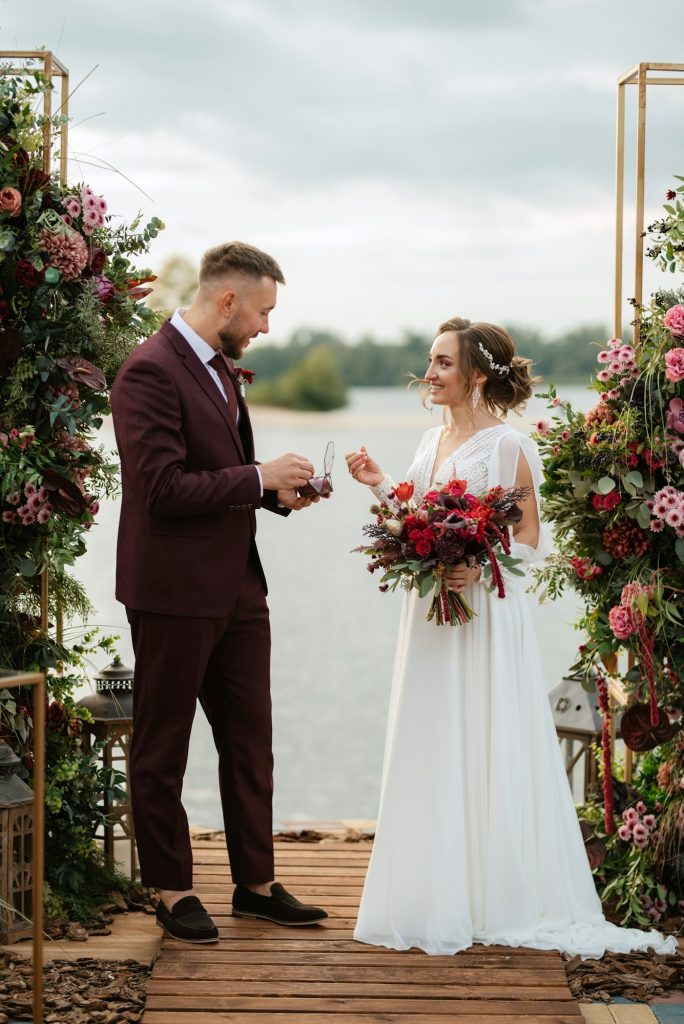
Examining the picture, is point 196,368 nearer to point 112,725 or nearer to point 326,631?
point 112,725

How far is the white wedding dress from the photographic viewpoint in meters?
3.39

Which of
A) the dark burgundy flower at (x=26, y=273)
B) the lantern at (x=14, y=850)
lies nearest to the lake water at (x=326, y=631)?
the lantern at (x=14, y=850)

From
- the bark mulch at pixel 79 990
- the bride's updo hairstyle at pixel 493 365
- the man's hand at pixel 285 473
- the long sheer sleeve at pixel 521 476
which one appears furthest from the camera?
the bride's updo hairstyle at pixel 493 365

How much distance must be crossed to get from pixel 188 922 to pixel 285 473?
1.30 m

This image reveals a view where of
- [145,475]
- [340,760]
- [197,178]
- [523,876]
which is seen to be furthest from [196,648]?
[197,178]

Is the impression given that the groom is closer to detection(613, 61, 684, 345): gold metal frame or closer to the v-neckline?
the v-neckline

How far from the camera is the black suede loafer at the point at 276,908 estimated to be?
354 cm

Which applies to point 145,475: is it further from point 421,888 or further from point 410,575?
point 421,888

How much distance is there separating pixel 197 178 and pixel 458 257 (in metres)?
7.03

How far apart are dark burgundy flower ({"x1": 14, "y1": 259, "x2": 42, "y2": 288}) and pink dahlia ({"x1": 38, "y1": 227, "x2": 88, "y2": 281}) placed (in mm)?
52

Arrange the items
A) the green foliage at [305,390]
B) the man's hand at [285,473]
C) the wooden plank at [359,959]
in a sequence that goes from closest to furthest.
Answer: the wooden plank at [359,959] → the man's hand at [285,473] → the green foliage at [305,390]

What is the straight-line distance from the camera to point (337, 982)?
311cm

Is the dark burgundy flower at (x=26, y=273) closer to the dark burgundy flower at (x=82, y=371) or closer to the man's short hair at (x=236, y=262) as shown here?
the dark burgundy flower at (x=82, y=371)

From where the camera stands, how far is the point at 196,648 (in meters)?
3.36
